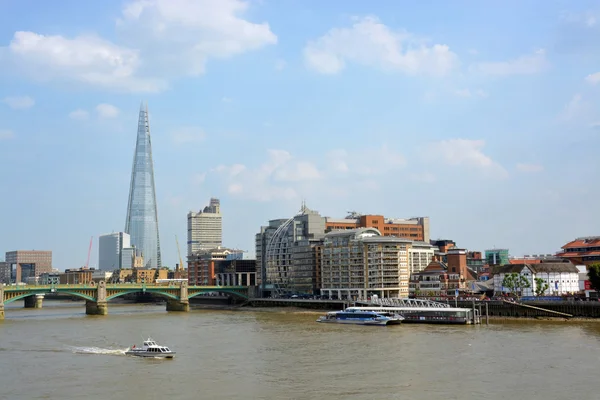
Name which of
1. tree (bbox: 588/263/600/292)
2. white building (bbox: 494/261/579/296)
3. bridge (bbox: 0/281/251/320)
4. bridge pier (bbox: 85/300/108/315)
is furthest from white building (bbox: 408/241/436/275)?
bridge pier (bbox: 85/300/108/315)

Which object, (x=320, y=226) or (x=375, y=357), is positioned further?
(x=320, y=226)

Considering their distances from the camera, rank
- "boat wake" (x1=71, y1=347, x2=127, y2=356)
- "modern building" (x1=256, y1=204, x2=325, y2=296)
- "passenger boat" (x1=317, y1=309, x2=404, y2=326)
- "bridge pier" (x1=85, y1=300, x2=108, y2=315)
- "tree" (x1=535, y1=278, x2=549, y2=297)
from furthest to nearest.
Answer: "modern building" (x1=256, y1=204, x2=325, y2=296) < "bridge pier" (x1=85, y1=300, x2=108, y2=315) < "tree" (x1=535, y1=278, x2=549, y2=297) < "passenger boat" (x1=317, y1=309, x2=404, y2=326) < "boat wake" (x1=71, y1=347, x2=127, y2=356)

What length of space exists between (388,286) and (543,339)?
251 ft

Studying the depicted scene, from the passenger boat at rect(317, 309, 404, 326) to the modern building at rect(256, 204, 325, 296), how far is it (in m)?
62.6

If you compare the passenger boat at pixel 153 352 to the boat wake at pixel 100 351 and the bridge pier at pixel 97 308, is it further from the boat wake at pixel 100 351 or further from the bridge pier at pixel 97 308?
the bridge pier at pixel 97 308

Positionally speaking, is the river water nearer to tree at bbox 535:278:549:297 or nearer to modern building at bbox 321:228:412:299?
tree at bbox 535:278:549:297

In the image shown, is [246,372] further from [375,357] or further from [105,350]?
[105,350]

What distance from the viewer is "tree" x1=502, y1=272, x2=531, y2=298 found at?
446ft

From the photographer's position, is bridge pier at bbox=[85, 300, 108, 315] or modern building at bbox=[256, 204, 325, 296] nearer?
bridge pier at bbox=[85, 300, 108, 315]

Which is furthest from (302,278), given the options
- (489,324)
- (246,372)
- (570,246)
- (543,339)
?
(246,372)

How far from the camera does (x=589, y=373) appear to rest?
59844 mm

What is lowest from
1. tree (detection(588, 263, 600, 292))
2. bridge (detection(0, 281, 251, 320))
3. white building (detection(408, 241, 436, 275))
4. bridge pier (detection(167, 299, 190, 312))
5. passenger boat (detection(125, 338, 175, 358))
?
bridge pier (detection(167, 299, 190, 312))

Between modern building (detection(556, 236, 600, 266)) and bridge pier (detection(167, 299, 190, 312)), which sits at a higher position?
modern building (detection(556, 236, 600, 266))

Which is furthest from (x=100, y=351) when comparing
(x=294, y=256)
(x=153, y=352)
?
(x=294, y=256)
